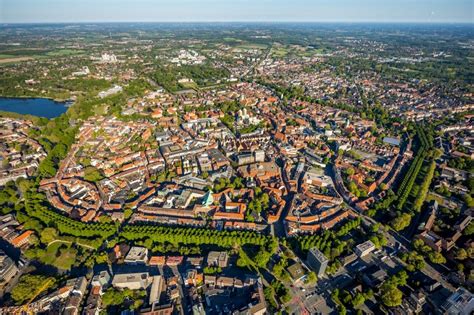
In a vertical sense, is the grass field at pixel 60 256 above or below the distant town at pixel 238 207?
below

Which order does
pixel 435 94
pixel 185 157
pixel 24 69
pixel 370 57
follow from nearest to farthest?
pixel 185 157 < pixel 435 94 < pixel 24 69 < pixel 370 57

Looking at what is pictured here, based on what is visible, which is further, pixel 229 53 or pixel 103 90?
pixel 229 53

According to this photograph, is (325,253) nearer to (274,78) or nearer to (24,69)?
(274,78)

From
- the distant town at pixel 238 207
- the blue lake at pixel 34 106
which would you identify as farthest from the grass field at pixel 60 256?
the blue lake at pixel 34 106

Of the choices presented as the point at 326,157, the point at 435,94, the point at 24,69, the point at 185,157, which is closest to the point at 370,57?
the point at 435,94

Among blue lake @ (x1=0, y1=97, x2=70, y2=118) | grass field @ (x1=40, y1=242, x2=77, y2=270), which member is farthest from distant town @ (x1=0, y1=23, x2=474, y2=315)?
blue lake @ (x1=0, y1=97, x2=70, y2=118)

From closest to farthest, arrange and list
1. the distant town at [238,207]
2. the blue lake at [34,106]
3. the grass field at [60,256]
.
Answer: the distant town at [238,207] < the grass field at [60,256] < the blue lake at [34,106]

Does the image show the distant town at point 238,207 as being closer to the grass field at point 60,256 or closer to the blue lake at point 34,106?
the grass field at point 60,256

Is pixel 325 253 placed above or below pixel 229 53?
below
